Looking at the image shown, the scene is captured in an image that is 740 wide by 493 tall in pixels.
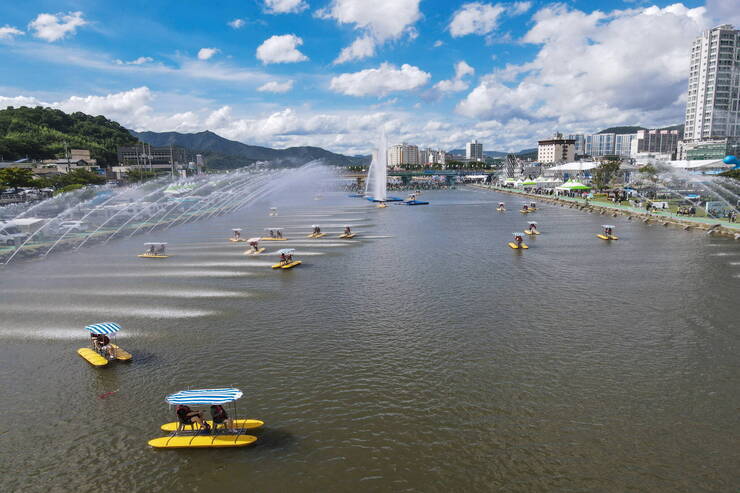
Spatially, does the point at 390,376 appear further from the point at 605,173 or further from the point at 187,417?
the point at 605,173

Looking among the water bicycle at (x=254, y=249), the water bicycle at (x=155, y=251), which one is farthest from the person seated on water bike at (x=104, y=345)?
the water bicycle at (x=254, y=249)

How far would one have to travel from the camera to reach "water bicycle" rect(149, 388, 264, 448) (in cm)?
1738

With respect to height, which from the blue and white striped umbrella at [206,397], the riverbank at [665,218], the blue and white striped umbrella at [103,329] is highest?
the riverbank at [665,218]

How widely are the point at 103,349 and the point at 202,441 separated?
1186cm

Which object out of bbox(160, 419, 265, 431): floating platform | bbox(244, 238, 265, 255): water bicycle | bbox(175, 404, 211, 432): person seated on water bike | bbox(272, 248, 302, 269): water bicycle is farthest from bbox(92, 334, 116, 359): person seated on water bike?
bbox(244, 238, 265, 255): water bicycle

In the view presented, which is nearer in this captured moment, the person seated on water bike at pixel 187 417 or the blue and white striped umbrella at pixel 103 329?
the person seated on water bike at pixel 187 417

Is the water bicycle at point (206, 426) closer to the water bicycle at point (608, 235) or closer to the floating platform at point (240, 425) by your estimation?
the floating platform at point (240, 425)

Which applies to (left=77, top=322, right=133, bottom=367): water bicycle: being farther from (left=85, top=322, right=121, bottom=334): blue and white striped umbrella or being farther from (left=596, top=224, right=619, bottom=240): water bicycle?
(left=596, top=224, right=619, bottom=240): water bicycle

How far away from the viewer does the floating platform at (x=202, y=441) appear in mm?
17344

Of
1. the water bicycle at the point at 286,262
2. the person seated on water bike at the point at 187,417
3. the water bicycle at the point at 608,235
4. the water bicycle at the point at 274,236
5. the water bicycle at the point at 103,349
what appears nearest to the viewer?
the person seated on water bike at the point at 187,417

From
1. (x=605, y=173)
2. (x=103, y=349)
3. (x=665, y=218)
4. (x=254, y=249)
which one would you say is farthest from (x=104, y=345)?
(x=605, y=173)

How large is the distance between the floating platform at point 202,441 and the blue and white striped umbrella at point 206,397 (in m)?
1.55

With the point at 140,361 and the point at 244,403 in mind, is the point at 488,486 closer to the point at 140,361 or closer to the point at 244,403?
the point at 244,403

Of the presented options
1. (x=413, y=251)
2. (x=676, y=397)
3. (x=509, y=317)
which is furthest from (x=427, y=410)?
(x=413, y=251)
